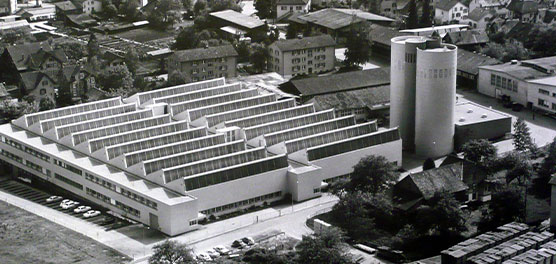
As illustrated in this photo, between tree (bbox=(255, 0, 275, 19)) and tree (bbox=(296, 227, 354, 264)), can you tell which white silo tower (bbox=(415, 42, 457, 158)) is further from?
tree (bbox=(255, 0, 275, 19))

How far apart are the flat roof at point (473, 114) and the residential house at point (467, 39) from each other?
509 inches

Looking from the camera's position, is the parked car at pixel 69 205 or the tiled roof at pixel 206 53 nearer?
the parked car at pixel 69 205

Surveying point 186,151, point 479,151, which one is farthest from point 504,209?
point 186,151

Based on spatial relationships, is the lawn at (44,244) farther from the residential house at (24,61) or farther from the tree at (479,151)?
the residential house at (24,61)

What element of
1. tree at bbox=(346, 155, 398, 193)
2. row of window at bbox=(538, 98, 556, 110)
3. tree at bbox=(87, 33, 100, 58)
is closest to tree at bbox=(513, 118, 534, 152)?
row of window at bbox=(538, 98, 556, 110)

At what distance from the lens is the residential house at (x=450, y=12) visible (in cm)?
6444

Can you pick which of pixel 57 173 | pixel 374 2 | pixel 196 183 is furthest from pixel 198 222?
pixel 374 2

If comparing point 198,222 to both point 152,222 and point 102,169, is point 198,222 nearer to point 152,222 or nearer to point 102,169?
point 152,222

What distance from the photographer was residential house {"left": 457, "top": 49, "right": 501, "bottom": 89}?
50.7 m

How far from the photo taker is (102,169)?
115ft

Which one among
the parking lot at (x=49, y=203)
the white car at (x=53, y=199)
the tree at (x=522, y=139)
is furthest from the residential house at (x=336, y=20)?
the white car at (x=53, y=199)

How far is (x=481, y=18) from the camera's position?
6309 cm

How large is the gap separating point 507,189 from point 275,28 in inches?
1240

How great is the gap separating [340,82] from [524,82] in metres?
9.45
